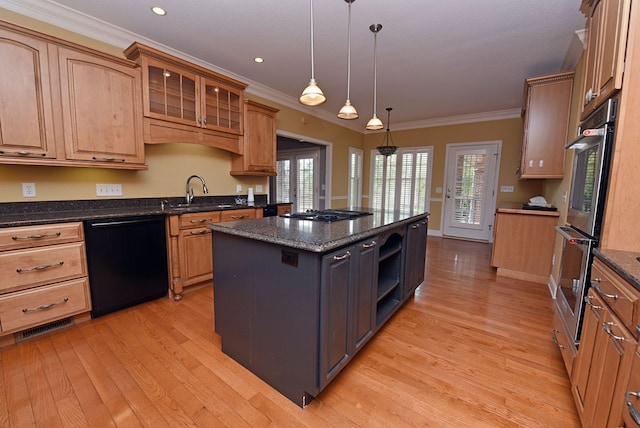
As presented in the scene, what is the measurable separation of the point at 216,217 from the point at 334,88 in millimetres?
2619

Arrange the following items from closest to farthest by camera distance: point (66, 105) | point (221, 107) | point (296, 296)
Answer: point (296, 296) < point (66, 105) < point (221, 107)

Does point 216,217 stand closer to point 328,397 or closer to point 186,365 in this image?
point 186,365

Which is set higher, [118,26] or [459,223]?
[118,26]

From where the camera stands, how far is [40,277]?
1957 mm

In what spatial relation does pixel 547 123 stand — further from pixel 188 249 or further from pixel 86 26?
pixel 86 26

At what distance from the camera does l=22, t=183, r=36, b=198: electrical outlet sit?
7.27 ft

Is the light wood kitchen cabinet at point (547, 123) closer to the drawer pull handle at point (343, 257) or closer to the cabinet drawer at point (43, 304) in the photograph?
the drawer pull handle at point (343, 257)

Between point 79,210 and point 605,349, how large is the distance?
3674 millimetres

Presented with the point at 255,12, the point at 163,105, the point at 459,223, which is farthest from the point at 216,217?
the point at 459,223

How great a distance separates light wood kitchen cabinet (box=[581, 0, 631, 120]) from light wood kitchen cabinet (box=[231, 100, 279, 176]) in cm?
322

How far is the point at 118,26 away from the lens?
254cm

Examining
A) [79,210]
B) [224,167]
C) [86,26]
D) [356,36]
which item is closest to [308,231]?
[356,36]

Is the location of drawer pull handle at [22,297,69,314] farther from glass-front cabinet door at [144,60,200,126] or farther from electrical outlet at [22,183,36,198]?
glass-front cabinet door at [144,60,200,126]

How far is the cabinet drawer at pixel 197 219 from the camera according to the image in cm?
268
